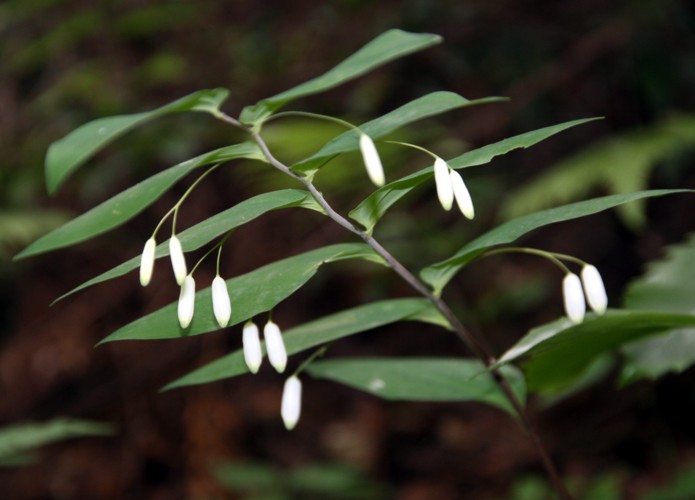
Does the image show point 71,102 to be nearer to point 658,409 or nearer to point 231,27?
point 231,27

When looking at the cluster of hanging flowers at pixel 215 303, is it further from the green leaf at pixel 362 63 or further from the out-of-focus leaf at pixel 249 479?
the out-of-focus leaf at pixel 249 479

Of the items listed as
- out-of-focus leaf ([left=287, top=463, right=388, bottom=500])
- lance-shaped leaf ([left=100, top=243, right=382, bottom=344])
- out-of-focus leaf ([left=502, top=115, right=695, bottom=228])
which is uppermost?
lance-shaped leaf ([left=100, top=243, right=382, bottom=344])

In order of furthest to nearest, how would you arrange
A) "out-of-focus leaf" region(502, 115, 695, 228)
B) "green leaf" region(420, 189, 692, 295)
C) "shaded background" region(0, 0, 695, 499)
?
"shaded background" region(0, 0, 695, 499), "out-of-focus leaf" region(502, 115, 695, 228), "green leaf" region(420, 189, 692, 295)

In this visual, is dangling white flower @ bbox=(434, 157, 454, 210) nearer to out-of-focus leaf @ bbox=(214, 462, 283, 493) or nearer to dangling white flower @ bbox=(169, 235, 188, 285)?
dangling white flower @ bbox=(169, 235, 188, 285)

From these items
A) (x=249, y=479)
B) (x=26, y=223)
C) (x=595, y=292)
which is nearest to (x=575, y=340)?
(x=595, y=292)

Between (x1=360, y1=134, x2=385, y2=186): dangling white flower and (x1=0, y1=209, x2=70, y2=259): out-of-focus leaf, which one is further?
(x1=0, y1=209, x2=70, y2=259): out-of-focus leaf

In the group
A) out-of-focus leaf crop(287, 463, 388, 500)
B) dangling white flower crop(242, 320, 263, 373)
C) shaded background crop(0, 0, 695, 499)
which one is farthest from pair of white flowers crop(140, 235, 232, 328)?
out-of-focus leaf crop(287, 463, 388, 500)

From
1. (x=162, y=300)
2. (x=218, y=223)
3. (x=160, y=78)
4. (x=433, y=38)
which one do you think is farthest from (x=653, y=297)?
(x=160, y=78)
